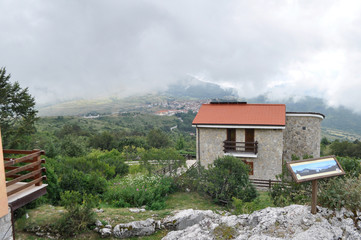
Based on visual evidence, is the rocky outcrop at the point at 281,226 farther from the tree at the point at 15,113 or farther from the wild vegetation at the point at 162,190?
the tree at the point at 15,113

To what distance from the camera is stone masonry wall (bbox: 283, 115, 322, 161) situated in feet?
53.5

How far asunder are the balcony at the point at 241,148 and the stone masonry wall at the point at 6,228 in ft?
41.0

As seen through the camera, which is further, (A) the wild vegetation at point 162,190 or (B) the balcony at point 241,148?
(B) the balcony at point 241,148

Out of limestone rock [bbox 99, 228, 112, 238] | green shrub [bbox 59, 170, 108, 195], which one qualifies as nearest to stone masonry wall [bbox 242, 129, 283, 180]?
green shrub [bbox 59, 170, 108, 195]

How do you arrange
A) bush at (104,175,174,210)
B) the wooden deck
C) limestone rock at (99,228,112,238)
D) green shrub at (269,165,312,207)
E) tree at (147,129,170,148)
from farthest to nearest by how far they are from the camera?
tree at (147,129,170,148) → bush at (104,175,174,210) → green shrub at (269,165,312,207) → limestone rock at (99,228,112,238) → the wooden deck

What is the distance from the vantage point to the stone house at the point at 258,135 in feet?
50.4

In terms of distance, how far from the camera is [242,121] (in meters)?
15.8

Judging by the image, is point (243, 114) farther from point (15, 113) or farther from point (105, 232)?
point (15, 113)

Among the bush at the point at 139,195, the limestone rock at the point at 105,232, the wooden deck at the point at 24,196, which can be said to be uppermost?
the wooden deck at the point at 24,196

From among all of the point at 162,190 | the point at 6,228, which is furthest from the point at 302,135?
the point at 6,228

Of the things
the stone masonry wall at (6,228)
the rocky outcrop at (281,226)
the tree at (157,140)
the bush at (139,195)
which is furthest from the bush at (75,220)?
the tree at (157,140)

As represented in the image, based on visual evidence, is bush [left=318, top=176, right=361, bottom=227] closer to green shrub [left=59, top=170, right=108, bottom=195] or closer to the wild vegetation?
the wild vegetation

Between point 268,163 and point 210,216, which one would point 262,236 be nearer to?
point 210,216

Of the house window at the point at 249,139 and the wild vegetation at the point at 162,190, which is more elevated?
the house window at the point at 249,139
